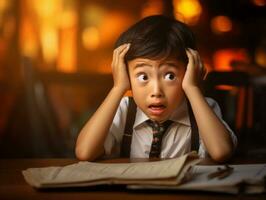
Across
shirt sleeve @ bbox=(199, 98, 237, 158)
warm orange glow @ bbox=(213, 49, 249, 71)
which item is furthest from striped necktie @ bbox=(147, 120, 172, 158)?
warm orange glow @ bbox=(213, 49, 249, 71)

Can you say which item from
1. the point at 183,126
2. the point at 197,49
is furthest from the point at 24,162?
the point at 197,49

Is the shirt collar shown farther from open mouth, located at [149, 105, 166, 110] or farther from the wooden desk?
the wooden desk

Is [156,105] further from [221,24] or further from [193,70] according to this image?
[221,24]

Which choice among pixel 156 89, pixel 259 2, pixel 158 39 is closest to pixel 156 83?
pixel 156 89

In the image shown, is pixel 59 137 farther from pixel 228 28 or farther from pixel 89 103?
pixel 228 28

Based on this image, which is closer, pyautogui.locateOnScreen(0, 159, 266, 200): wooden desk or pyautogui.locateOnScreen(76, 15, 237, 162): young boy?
pyautogui.locateOnScreen(0, 159, 266, 200): wooden desk

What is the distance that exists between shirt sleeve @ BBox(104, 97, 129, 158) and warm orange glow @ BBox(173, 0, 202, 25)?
A: 310mm

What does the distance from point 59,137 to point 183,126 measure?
15.2 inches

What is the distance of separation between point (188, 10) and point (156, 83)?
29cm

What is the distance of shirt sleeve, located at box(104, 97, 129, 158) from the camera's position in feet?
4.02

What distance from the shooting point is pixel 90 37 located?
4.37ft

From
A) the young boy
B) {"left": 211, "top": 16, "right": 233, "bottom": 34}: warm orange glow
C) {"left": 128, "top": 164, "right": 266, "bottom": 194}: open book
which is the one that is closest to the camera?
{"left": 128, "top": 164, "right": 266, "bottom": 194}: open book

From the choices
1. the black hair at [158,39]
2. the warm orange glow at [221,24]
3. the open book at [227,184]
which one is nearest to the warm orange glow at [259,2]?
the warm orange glow at [221,24]

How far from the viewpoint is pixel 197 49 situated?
1300mm
